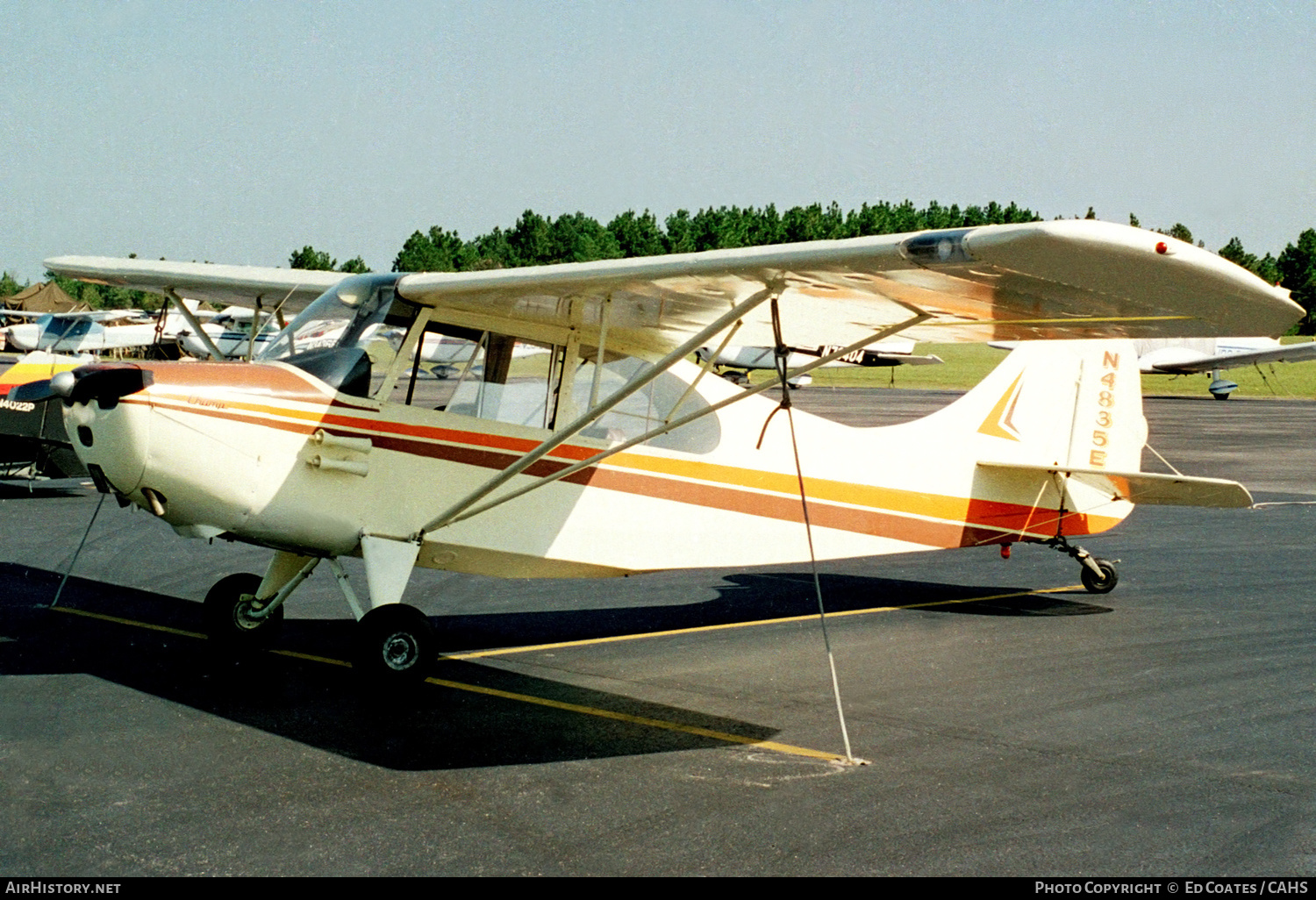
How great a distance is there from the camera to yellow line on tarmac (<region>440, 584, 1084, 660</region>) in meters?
8.31

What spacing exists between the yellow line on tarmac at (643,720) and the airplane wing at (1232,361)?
33966 millimetres

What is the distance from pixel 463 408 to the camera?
295 inches

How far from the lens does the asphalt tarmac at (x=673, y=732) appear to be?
468 centimetres

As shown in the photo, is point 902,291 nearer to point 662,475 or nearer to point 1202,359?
point 662,475

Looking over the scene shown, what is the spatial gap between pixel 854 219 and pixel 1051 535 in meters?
125

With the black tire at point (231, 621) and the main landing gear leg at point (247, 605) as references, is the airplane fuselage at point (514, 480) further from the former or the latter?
the black tire at point (231, 621)

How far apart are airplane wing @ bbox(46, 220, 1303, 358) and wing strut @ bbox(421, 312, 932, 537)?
109 millimetres

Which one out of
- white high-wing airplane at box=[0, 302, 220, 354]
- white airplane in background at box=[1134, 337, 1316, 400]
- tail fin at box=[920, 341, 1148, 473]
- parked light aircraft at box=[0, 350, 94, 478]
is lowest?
white high-wing airplane at box=[0, 302, 220, 354]

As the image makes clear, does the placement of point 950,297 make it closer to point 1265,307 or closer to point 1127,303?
point 1127,303

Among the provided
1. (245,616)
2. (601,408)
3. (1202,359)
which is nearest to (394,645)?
(245,616)

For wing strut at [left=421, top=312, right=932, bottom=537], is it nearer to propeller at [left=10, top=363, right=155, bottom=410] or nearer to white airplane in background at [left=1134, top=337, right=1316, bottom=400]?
propeller at [left=10, top=363, right=155, bottom=410]

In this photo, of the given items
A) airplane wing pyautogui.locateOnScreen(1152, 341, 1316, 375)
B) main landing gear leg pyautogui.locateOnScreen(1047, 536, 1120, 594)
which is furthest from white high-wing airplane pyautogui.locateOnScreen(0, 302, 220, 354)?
airplane wing pyautogui.locateOnScreen(1152, 341, 1316, 375)

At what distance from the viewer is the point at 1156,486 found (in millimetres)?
9758

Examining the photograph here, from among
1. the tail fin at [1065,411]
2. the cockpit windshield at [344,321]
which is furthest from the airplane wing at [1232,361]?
the cockpit windshield at [344,321]
